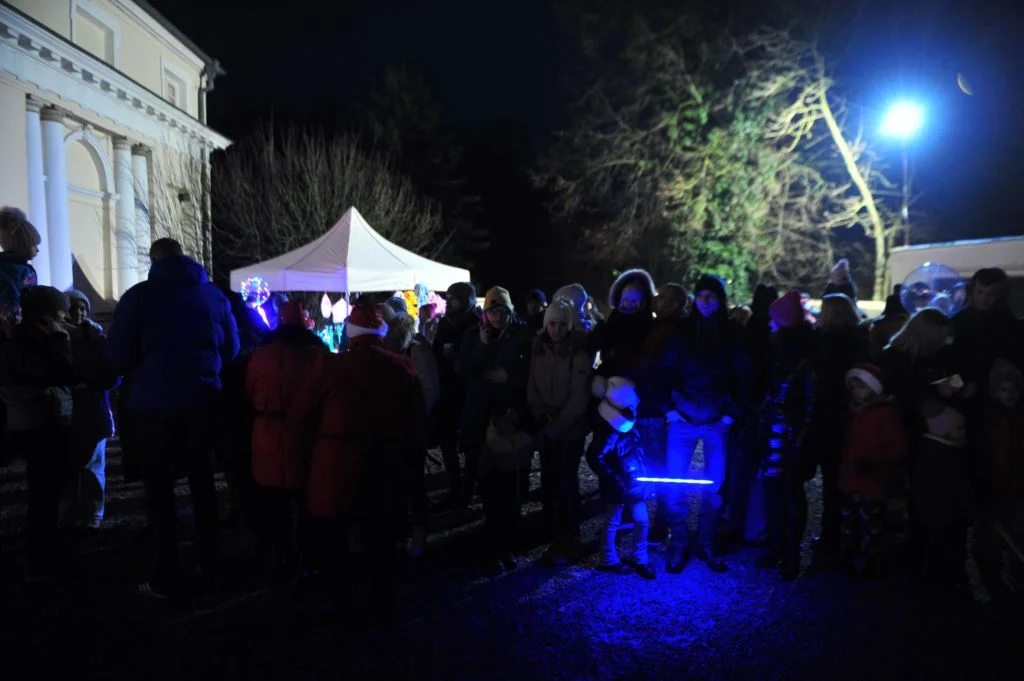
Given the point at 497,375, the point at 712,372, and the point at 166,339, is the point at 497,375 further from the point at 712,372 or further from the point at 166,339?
the point at 166,339

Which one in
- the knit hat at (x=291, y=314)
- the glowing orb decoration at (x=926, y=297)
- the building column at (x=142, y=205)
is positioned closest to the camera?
the knit hat at (x=291, y=314)

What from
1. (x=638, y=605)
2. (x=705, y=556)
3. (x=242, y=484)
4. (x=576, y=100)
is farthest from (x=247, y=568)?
(x=576, y=100)

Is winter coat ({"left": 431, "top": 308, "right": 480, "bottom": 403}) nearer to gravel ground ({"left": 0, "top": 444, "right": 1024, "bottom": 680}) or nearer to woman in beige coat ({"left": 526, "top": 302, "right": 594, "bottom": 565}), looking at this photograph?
woman in beige coat ({"left": 526, "top": 302, "right": 594, "bottom": 565})

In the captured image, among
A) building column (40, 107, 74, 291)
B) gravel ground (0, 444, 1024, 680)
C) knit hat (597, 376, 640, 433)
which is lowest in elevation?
gravel ground (0, 444, 1024, 680)

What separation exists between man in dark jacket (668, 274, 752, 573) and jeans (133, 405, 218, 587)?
305 cm

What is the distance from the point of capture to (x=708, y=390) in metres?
4.80

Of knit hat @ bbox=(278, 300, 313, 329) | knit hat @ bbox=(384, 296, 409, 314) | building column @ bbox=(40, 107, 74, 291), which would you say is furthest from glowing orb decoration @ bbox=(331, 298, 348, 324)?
building column @ bbox=(40, 107, 74, 291)

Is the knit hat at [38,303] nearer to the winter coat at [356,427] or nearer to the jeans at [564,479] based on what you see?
the winter coat at [356,427]

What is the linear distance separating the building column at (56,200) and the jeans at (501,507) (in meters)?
15.8

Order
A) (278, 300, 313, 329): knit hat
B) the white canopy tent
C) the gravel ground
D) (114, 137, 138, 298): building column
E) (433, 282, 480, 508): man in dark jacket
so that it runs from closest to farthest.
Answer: the gravel ground
(278, 300, 313, 329): knit hat
(433, 282, 480, 508): man in dark jacket
the white canopy tent
(114, 137, 138, 298): building column

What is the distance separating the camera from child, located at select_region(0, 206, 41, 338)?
521cm

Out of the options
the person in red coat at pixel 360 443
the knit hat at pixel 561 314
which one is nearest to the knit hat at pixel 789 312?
the knit hat at pixel 561 314

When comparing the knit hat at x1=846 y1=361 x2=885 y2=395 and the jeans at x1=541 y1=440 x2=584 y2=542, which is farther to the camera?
the jeans at x1=541 y1=440 x2=584 y2=542

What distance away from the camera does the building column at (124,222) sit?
21.1 metres
